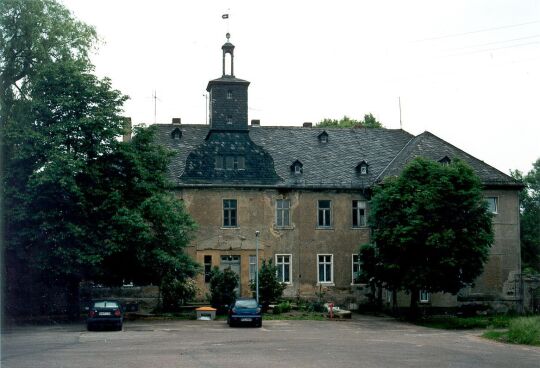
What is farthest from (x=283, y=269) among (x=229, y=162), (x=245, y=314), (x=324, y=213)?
(x=245, y=314)

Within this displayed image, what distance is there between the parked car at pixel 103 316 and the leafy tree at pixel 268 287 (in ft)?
39.5

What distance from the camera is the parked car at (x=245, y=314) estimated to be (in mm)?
34219

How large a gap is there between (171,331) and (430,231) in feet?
47.3

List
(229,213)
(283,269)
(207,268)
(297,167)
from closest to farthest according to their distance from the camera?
(207,268) → (283,269) → (229,213) → (297,167)

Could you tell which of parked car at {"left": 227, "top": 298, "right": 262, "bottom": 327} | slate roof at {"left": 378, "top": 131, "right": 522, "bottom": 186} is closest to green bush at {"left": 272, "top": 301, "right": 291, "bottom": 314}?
parked car at {"left": 227, "top": 298, "right": 262, "bottom": 327}

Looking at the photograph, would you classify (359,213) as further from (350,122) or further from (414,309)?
(350,122)

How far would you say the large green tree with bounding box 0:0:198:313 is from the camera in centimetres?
3550

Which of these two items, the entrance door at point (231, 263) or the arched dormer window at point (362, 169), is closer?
the entrance door at point (231, 263)

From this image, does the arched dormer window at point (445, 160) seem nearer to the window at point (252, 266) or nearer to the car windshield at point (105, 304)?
the window at point (252, 266)

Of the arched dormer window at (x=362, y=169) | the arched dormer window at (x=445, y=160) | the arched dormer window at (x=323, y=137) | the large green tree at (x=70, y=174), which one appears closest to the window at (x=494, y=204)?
the arched dormer window at (x=445, y=160)

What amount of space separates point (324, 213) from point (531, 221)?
100 ft

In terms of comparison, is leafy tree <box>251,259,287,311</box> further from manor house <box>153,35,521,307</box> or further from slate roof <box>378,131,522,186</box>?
slate roof <box>378,131,522,186</box>

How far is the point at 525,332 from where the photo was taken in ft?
93.4

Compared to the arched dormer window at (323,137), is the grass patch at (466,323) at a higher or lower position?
lower
